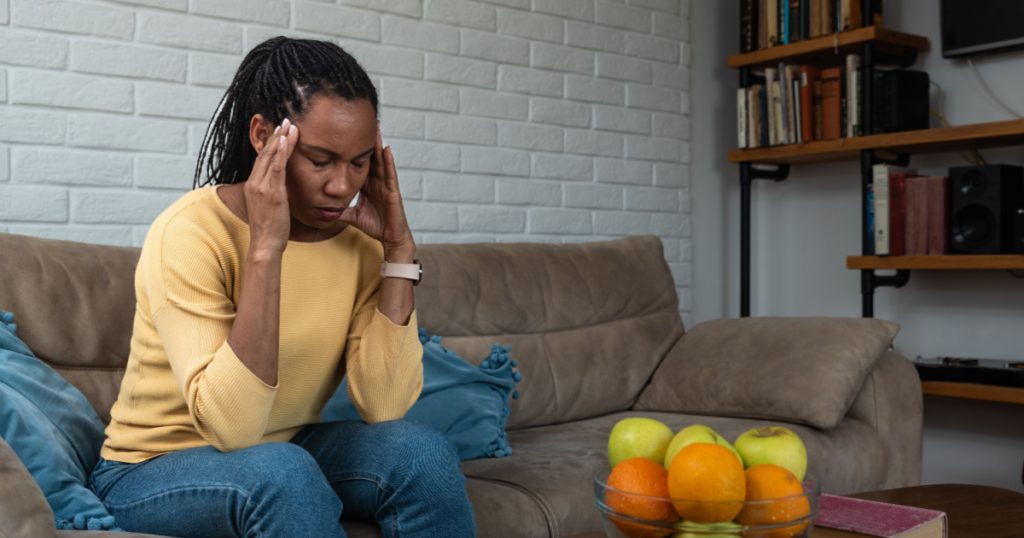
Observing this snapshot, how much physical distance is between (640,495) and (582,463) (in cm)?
108

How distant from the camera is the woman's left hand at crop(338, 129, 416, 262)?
1676 mm

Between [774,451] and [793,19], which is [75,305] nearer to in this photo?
[774,451]

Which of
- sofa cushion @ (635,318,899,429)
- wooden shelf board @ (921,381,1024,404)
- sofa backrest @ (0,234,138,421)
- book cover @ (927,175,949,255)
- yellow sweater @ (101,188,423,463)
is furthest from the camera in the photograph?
book cover @ (927,175,949,255)

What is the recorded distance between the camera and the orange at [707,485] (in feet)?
3.18

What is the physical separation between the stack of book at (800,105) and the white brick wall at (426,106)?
0.71 ft

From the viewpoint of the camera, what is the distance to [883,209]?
3203mm

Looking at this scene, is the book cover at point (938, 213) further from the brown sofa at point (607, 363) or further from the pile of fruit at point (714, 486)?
the pile of fruit at point (714, 486)

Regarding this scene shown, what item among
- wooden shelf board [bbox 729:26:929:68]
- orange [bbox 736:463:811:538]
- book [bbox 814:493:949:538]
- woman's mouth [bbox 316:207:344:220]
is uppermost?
wooden shelf board [bbox 729:26:929:68]

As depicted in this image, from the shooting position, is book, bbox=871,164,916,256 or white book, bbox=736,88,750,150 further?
white book, bbox=736,88,750,150

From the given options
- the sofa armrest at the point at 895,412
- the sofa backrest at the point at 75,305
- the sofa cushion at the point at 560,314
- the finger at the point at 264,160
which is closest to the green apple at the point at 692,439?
the finger at the point at 264,160

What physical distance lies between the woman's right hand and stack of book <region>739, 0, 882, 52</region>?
233 centimetres

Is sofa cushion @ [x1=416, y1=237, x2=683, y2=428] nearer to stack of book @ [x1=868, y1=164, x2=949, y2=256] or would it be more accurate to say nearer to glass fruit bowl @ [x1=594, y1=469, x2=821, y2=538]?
stack of book @ [x1=868, y1=164, x2=949, y2=256]

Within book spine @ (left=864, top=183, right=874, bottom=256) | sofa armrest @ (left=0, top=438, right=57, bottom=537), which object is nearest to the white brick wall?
book spine @ (left=864, top=183, right=874, bottom=256)

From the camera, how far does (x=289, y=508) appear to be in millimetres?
1308
